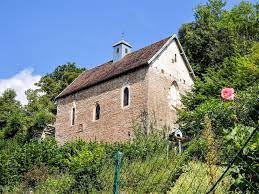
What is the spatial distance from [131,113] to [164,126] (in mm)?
2281

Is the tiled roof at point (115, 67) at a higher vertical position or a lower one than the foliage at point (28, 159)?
higher

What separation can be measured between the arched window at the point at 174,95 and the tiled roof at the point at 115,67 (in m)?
2.83

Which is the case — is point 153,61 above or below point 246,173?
above

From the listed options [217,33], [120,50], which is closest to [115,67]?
[120,50]

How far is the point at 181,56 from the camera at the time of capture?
29.6 m

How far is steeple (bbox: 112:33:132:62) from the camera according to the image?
3133 centimetres

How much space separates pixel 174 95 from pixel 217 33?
28.8 ft

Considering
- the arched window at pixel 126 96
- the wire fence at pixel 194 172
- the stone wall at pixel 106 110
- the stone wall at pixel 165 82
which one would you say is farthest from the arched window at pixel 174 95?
the wire fence at pixel 194 172

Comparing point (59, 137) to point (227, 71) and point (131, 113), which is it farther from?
point (227, 71)

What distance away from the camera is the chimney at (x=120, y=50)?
31328mm

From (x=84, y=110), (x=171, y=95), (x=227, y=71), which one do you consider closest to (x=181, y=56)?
(x=171, y=95)

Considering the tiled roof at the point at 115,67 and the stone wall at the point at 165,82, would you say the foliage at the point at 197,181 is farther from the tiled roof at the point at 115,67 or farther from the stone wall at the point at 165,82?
the tiled roof at the point at 115,67

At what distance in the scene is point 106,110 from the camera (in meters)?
28.2

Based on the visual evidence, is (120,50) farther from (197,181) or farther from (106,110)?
(197,181)
